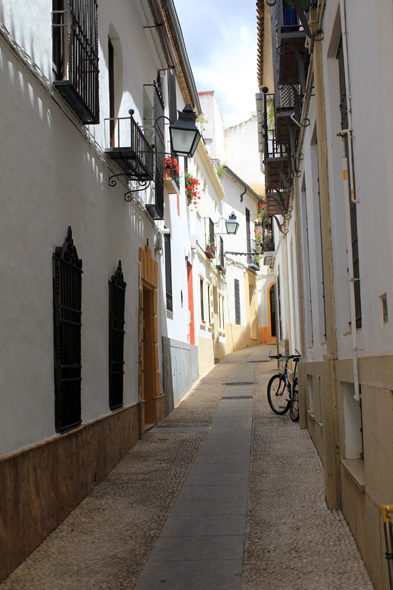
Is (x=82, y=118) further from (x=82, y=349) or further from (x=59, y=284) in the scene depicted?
(x=82, y=349)

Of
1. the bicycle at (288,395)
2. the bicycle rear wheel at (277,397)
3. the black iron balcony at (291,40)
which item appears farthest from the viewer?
the bicycle rear wheel at (277,397)

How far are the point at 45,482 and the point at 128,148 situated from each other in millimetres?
4220

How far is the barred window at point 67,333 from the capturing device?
550cm

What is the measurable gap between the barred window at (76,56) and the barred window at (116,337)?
2267 millimetres

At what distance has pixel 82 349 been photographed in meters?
6.51

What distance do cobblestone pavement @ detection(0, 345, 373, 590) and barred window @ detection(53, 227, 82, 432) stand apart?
3.17ft

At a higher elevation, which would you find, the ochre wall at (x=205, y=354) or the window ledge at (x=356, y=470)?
the ochre wall at (x=205, y=354)

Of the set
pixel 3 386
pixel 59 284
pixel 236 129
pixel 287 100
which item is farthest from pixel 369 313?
pixel 236 129

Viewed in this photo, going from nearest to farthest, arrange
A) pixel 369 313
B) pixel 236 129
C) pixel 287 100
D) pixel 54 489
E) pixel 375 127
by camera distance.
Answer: pixel 375 127 → pixel 369 313 → pixel 54 489 → pixel 287 100 → pixel 236 129

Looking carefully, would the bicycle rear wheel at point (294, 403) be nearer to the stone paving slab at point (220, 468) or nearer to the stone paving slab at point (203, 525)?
the stone paving slab at point (220, 468)

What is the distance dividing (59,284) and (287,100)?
263 inches

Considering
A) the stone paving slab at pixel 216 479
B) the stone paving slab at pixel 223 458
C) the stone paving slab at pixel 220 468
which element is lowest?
the stone paving slab at pixel 216 479

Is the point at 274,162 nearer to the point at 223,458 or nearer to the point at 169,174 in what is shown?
the point at 169,174

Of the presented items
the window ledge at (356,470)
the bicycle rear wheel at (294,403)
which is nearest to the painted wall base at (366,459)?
the window ledge at (356,470)
